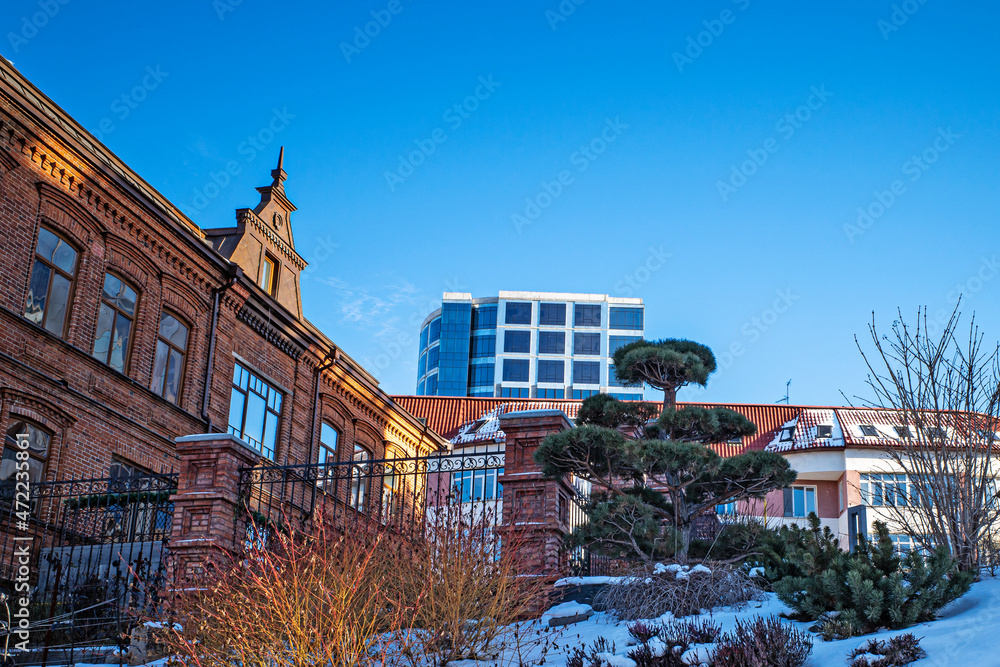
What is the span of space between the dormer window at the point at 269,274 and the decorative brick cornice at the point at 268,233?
0.41m

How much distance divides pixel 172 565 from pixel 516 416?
4.63m

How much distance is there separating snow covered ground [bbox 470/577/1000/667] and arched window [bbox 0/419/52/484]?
994 centimetres

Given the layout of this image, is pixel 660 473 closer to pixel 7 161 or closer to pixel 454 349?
pixel 7 161

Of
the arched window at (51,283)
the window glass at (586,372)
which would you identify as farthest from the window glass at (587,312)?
the arched window at (51,283)

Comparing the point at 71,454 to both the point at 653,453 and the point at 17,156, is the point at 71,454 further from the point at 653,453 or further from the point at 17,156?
the point at 653,453

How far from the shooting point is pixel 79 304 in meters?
17.1

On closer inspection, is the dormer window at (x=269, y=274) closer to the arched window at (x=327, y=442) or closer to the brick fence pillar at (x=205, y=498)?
the arched window at (x=327, y=442)

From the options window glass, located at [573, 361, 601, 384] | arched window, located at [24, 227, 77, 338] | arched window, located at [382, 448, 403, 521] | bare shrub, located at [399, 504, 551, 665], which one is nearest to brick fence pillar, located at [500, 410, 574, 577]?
arched window, located at [382, 448, 403, 521]

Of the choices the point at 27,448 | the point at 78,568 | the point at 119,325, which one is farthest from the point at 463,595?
the point at 119,325

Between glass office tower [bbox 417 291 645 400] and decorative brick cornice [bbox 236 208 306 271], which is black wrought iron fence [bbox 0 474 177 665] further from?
glass office tower [bbox 417 291 645 400]

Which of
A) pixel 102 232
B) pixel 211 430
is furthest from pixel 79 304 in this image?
pixel 211 430

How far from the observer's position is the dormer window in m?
26.5

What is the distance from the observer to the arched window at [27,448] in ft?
50.3

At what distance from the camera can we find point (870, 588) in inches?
319
